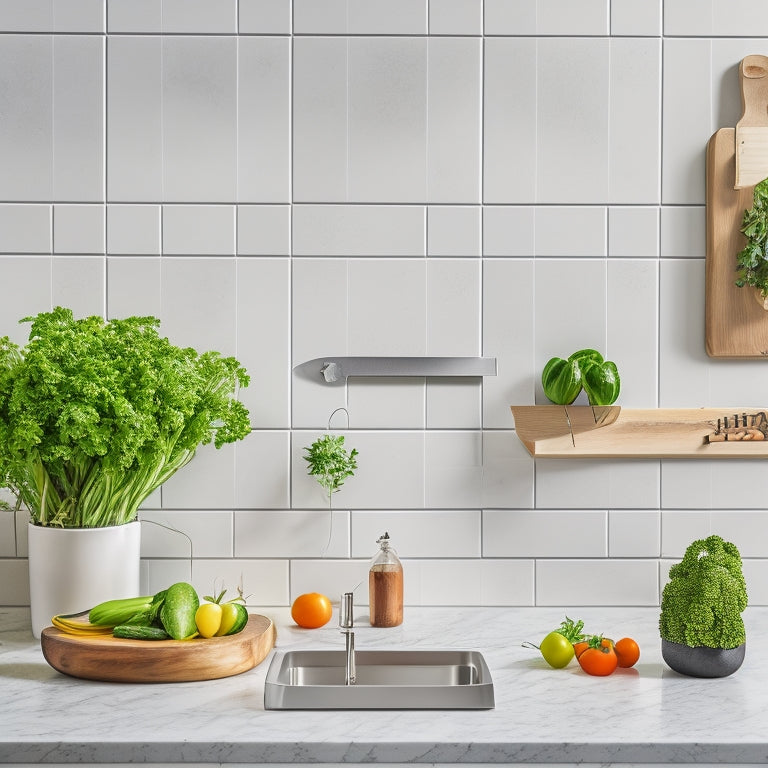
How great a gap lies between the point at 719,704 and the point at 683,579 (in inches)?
7.4

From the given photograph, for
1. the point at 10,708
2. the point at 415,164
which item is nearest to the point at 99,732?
the point at 10,708

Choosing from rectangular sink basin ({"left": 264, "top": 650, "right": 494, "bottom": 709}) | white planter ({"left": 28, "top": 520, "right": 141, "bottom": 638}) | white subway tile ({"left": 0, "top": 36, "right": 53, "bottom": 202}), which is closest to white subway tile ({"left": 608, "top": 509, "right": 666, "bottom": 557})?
rectangular sink basin ({"left": 264, "top": 650, "right": 494, "bottom": 709})

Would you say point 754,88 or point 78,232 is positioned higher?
point 754,88

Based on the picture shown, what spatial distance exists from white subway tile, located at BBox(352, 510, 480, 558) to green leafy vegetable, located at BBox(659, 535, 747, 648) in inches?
19.2

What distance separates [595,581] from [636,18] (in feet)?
3.91

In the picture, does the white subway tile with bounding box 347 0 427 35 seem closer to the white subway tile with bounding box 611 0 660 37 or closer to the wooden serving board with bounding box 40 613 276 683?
the white subway tile with bounding box 611 0 660 37

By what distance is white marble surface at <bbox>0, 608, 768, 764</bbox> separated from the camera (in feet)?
3.36

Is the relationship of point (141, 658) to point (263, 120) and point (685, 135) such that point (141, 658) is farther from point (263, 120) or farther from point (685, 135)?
point (685, 135)

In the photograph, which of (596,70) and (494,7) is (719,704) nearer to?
(596,70)

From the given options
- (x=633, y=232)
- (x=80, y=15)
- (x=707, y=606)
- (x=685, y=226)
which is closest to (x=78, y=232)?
(x=80, y=15)

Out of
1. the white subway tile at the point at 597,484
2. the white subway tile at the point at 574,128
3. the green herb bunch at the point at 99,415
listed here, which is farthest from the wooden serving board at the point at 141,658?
the white subway tile at the point at 574,128

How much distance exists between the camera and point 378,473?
164 centimetres

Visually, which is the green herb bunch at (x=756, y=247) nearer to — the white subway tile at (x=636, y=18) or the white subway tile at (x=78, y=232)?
the white subway tile at (x=636, y=18)

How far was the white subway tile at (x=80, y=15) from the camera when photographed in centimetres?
162
